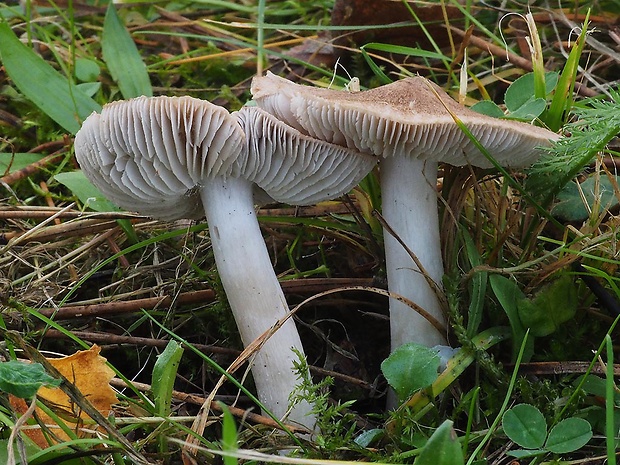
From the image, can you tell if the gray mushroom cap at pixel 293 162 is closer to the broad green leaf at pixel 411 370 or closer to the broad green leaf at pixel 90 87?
the broad green leaf at pixel 411 370

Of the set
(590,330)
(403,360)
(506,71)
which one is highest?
(506,71)

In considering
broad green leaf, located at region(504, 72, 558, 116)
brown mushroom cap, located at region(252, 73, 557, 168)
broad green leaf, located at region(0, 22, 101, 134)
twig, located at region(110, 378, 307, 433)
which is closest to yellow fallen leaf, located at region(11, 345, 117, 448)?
twig, located at region(110, 378, 307, 433)

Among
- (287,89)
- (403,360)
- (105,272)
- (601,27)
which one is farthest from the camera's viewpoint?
(601,27)

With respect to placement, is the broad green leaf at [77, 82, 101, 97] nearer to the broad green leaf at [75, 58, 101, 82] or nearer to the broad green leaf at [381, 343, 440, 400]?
the broad green leaf at [75, 58, 101, 82]

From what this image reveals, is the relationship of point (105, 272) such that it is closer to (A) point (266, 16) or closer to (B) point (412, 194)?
(B) point (412, 194)

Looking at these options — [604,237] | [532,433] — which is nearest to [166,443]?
[532,433]

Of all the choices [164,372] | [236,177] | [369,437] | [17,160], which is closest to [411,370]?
[369,437]

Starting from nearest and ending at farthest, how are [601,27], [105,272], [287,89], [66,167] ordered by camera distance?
[287,89]
[105,272]
[66,167]
[601,27]

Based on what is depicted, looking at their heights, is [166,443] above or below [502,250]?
below
